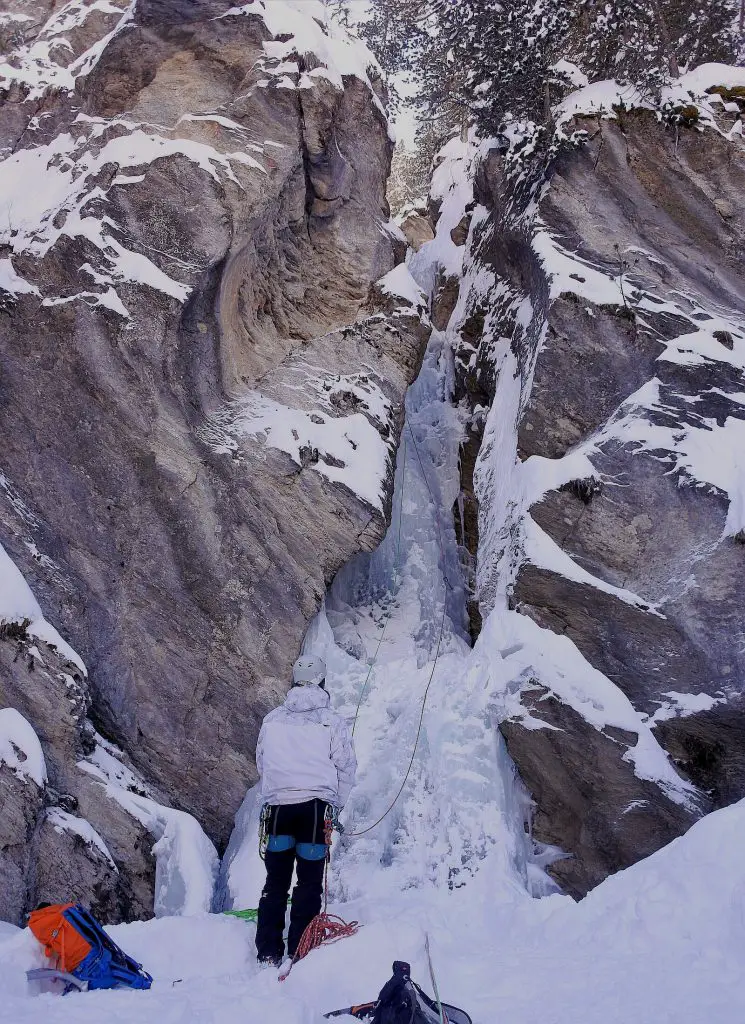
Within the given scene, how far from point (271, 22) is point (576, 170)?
16.7ft

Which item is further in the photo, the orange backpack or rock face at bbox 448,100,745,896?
rock face at bbox 448,100,745,896

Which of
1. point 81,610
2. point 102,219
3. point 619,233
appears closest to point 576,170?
point 619,233

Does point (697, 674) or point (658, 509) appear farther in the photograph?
point (658, 509)

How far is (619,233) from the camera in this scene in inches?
430

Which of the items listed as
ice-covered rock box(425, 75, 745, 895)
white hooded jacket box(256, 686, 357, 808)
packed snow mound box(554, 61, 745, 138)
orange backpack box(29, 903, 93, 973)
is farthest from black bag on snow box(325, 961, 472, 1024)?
packed snow mound box(554, 61, 745, 138)

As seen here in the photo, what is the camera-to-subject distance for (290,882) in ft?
15.4

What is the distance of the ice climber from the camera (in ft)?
15.0

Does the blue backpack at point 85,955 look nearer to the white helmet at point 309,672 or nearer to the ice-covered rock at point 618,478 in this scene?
the white helmet at point 309,672

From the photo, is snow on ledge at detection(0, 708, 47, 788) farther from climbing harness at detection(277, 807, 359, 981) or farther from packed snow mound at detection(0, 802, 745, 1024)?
climbing harness at detection(277, 807, 359, 981)

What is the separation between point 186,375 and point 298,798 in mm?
6547

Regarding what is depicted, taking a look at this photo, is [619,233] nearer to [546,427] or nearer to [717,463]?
[546,427]

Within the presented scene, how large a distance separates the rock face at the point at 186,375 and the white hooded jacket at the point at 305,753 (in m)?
4.00

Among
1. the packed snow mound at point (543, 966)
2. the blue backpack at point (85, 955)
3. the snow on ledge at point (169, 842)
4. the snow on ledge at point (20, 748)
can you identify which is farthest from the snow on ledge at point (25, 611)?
the blue backpack at point (85, 955)

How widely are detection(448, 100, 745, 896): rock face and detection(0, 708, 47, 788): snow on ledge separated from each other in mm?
4789
